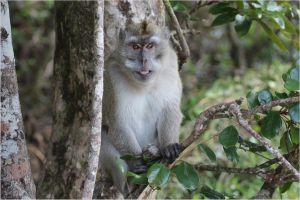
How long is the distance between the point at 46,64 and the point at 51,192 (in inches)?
172

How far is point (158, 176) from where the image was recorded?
308 centimetres

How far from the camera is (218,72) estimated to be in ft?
31.7

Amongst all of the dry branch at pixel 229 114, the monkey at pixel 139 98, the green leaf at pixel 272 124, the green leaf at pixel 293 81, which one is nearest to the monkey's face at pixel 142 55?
the monkey at pixel 139 98

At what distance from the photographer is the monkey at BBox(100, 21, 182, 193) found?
4.05 metres

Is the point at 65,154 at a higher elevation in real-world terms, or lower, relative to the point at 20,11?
lower

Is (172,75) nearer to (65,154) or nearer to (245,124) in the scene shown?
(65,154)

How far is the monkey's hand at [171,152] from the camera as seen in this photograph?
3774mm

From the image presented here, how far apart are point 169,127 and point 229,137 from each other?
48.6 inches

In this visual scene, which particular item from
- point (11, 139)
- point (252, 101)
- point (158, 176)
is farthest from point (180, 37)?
point (11, 139)

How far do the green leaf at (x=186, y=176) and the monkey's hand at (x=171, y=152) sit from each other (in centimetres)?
51

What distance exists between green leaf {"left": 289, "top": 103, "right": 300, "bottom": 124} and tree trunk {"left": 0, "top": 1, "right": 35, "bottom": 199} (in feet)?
4.55

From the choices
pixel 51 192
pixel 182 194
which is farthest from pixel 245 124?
pixel 182 194

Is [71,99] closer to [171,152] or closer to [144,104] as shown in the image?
[144,104]

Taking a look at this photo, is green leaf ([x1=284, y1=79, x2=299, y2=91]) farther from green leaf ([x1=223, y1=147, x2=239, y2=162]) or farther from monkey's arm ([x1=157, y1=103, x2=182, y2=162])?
monkey's arm ([x1=157, y1=103, x2=182, y2=162])
